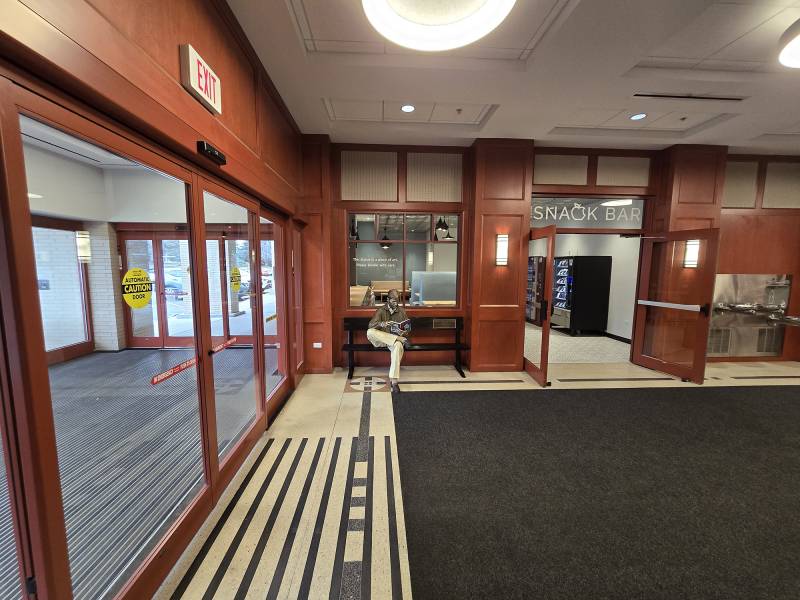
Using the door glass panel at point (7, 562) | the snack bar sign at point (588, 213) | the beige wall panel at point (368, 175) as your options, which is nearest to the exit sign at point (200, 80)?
the door glass panel at point (7, 562)

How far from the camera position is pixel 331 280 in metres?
4.99

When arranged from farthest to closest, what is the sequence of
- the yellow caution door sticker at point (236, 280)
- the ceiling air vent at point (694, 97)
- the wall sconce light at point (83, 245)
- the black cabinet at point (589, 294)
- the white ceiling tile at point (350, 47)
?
the black cabinet at point (589, 294) → the ceiling air vent at point (694, 97) → the yellow caution door sticker at point (236, 280) → the white ceiling tile at point (350, 47) → the wall sconce light at point (83, 245)

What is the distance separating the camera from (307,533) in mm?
2014

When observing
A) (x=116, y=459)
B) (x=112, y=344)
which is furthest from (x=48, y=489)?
(x=112, y=344)

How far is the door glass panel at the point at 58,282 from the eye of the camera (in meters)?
1.19

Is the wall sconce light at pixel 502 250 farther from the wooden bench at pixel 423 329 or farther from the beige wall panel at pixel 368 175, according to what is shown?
the beige wall panel at pixel 368 175

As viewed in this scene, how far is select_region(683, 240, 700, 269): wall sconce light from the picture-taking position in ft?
15.6

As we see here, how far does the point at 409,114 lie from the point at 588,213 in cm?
336

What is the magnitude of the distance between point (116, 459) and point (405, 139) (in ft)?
15.9

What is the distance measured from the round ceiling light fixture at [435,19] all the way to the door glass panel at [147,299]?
6.94 feet

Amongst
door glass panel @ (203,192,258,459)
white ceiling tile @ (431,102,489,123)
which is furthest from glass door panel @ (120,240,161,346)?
white ceiling tile @ (431,102,489,123)

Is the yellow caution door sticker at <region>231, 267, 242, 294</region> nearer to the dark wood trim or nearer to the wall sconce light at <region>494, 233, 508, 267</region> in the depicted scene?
the wall sconce light at <region>494, 233, 508, 267</region>

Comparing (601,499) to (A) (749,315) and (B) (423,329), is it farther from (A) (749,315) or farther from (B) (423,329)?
(A) (749,315)

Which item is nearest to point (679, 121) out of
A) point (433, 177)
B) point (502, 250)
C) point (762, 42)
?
point (762, 42)
